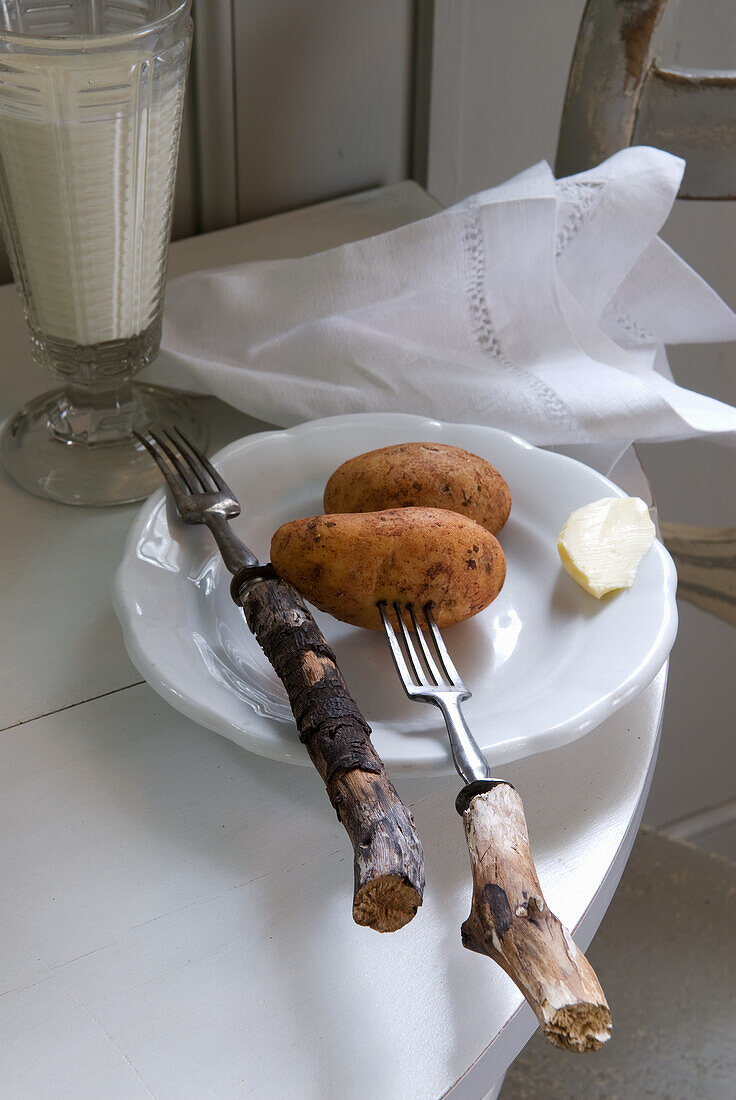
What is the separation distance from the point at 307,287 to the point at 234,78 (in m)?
0.22

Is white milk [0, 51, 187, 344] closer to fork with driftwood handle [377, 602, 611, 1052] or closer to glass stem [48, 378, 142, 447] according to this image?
glass stem [48, 378, 142, 447]

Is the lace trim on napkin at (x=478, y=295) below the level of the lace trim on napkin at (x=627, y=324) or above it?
above

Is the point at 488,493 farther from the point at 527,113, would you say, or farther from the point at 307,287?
the point at 527,113

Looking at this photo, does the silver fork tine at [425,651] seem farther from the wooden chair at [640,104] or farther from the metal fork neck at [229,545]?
the wooden chair at [640,104]

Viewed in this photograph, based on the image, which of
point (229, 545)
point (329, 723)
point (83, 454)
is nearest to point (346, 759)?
point (329, 723)

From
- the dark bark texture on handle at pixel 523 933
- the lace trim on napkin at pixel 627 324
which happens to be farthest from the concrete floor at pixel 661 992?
the dark bark texture on handle at pixel 523 933

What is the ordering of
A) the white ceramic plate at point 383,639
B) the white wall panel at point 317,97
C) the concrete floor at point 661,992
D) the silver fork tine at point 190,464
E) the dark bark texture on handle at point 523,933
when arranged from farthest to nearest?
the concrete floor at point 661,992, the white wall panel at point 317,97, the silver fork tine at point 190,464, the white ceramic plate at point 383,639, the dark bark texture on handle at point 523,933

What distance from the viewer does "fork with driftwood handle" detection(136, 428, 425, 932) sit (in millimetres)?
289

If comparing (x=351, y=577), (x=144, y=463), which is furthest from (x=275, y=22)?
(x=351, y=577)

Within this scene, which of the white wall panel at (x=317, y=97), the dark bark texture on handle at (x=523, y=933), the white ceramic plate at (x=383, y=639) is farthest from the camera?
the white wall panel at (x=317, y=97)

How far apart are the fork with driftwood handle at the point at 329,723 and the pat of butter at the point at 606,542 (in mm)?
118

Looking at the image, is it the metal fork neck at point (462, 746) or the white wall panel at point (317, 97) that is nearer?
the metal fork neck at point (462, 746)

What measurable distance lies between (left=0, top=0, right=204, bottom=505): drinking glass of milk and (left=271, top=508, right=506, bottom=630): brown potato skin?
15 centimetres

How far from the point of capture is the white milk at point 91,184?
436mm
